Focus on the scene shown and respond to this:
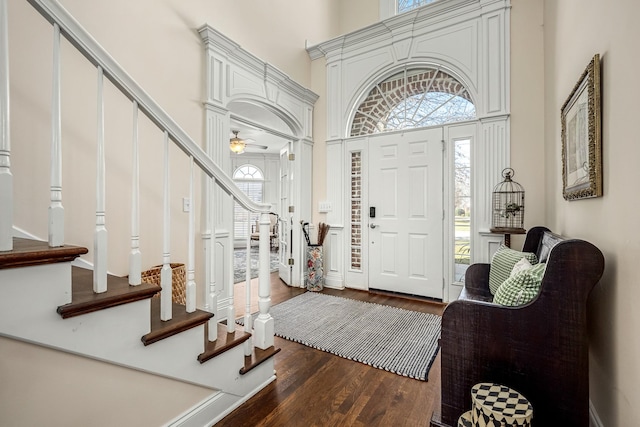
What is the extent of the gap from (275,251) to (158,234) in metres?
5.16

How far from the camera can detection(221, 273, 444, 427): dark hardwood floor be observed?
1.51 m

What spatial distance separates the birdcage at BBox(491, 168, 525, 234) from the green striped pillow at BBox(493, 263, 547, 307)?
1.61m

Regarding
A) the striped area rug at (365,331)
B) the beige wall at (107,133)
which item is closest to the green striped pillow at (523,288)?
the striped area rug at (365,331)

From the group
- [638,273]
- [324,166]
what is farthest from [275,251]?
[638,273]

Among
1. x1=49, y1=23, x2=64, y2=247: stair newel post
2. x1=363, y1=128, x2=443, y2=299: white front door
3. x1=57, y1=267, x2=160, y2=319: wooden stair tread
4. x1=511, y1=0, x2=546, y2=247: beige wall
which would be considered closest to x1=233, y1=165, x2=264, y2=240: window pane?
x1=363, y1=128, x2=443, y2=299: white front door

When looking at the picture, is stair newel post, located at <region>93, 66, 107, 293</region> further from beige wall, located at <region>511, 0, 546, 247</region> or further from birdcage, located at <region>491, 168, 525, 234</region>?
beige wall, located at <region>511, 0, 546, 247</region>

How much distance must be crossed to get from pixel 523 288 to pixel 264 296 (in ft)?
4.52

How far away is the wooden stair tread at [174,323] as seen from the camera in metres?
1.23

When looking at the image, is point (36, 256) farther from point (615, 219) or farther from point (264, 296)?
point (615, 219)

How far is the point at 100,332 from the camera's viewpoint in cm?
108

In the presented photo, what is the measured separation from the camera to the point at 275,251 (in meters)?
7.54

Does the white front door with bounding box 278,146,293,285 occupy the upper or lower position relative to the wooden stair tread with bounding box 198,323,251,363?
upper

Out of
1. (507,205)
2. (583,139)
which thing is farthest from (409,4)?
(583,139)

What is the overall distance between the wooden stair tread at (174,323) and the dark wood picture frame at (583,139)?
1987 mm
